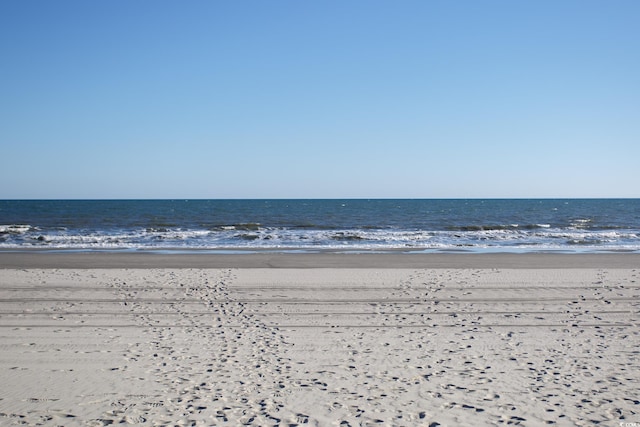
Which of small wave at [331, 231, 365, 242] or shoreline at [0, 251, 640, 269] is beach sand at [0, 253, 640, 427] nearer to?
shoreline at [0, 251, 640, 269]

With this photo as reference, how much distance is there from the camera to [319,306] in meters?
10.2

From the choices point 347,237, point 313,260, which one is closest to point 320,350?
point 313,260

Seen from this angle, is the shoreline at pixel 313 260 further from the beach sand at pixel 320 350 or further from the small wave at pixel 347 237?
the small wave at pixel 347 237

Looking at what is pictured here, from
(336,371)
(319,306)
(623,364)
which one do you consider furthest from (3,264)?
(623,364)

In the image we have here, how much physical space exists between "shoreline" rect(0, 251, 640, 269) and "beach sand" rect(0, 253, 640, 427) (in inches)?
131

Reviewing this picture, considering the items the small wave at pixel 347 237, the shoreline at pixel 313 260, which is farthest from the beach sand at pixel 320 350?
the small wave at pixel 347 237

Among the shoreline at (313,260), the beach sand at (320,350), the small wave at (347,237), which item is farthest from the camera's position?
the small wave at (347,237)

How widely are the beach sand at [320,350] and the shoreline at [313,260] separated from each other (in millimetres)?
3323

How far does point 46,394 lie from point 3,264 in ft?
47.1

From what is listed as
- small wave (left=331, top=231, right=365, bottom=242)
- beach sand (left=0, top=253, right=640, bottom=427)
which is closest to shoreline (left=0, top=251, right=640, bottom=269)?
beach sand (left=0, top=253, right=640, bottom=427)

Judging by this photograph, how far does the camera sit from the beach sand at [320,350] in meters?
5.21

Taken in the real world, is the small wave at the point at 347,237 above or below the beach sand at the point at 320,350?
→ above

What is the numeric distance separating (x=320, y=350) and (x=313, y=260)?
11.4 m

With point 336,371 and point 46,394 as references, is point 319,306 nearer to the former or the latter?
point 336,371
